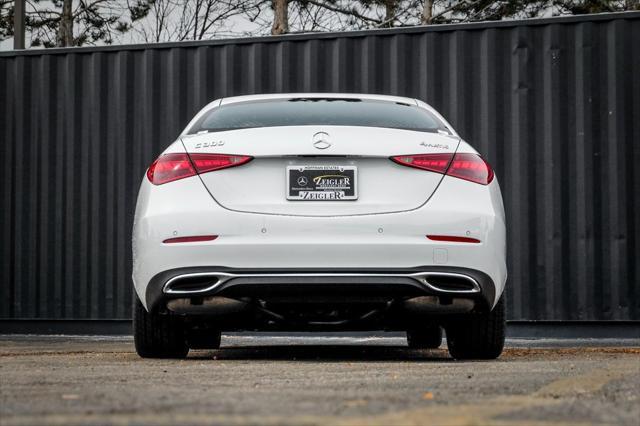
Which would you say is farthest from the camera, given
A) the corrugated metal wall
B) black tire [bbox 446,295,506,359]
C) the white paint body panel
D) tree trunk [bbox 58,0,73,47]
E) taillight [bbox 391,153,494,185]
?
tree trunk [bbox 58,0,73,47]

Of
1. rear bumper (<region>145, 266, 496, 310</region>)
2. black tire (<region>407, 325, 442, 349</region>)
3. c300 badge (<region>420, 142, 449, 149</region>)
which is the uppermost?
c300 badge (<region>420, 142, 449, 149</region>)

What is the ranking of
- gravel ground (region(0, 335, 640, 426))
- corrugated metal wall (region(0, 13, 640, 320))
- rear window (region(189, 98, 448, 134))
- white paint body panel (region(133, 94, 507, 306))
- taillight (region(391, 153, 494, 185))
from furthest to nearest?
corrugated metal wall (region(0, 13, 640, 320)) < rear window (region(189, 98, 448, 134)) < taillight (region(391, 153, 494, 185)) < white paint body panel (region(133, 94, 507, 306)) < gravel ground (region(0, 335, 640, 426))

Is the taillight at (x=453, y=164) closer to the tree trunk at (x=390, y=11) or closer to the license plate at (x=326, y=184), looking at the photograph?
the license plate at (x=326, y=184)

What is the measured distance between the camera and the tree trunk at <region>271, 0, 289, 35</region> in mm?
23609

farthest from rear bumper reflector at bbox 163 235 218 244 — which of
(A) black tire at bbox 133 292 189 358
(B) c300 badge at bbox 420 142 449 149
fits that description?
(B) c300 badge at bbox 420 142 449 149

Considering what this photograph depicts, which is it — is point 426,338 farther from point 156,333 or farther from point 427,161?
point 427,161

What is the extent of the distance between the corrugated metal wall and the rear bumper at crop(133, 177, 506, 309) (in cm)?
482

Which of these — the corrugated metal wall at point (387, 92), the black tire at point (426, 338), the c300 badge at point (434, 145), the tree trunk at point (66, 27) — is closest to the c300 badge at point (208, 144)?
the c300 badge at point (434, 145)

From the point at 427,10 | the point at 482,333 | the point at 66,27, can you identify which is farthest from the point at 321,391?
the point at 66,27

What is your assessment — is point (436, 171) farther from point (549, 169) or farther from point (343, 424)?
point (549, 169)

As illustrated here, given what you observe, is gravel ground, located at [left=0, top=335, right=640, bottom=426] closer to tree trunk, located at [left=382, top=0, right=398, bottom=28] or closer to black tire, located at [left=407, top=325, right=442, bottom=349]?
black tire, located at [left=407, top=325, right=442, bottom=349]

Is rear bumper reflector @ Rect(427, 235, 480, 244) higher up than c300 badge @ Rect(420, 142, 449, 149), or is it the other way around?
c300 badge @ Rect(420, 142, 449, 149)

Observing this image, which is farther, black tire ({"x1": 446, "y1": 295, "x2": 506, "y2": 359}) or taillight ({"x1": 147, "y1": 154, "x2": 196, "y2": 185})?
black tire ({"x1": 446, "y1": 295, "x2": 506, "y2": 359})

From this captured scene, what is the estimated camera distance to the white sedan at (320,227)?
19.2ft
